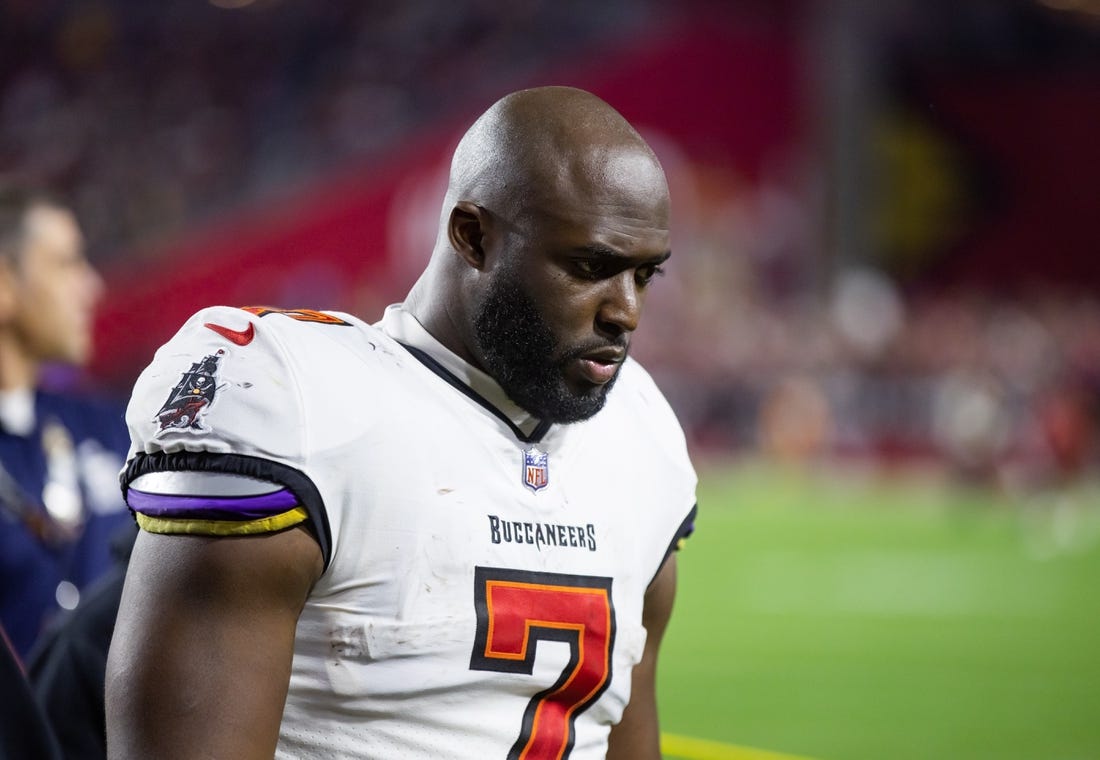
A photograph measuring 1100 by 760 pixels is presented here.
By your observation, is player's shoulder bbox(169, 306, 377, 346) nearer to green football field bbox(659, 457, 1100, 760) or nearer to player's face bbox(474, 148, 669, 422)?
player's face bbox(474, 148, 669, 422)

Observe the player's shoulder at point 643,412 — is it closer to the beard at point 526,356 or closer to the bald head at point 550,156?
the beard at point 526,356

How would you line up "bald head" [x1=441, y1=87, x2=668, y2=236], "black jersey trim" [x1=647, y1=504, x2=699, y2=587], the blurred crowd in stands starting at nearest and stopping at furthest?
"bald head" [x1=441, y1=87, x2=668, y2=236] → "black jersey trim" [x1=647, y1=504, x2=699, y2=587] → the blurred crowd in stands

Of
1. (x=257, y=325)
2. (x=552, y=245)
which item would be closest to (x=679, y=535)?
(x=552, y=245)

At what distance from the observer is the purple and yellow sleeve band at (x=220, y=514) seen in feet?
5.49

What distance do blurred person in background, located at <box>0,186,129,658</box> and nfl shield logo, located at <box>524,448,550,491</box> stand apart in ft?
6.37

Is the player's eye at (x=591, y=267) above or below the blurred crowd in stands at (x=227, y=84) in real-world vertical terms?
below

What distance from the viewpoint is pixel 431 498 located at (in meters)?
1.88

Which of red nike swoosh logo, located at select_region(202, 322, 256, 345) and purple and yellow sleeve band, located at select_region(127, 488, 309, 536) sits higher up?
red nike swoosh logo, located at select_region(202, 322, 256, 345)

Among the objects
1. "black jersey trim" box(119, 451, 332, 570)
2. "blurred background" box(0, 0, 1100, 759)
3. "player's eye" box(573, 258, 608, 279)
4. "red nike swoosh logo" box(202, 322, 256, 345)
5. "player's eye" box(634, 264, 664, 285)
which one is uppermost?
"blurred background" box(0, 0, 1100, 759)

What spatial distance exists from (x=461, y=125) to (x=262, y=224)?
2946 millimetres

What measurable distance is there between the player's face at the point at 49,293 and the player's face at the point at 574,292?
2188mm

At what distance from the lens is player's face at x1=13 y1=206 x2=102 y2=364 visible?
12.7 ft

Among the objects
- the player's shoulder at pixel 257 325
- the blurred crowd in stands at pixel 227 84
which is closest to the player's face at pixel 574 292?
the player's shoulder at pixel 257 325

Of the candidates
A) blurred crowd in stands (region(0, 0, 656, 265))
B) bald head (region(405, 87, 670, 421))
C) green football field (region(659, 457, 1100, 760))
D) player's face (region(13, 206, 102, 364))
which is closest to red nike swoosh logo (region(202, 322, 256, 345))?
bald head (region(405, 87, 670, 421))
